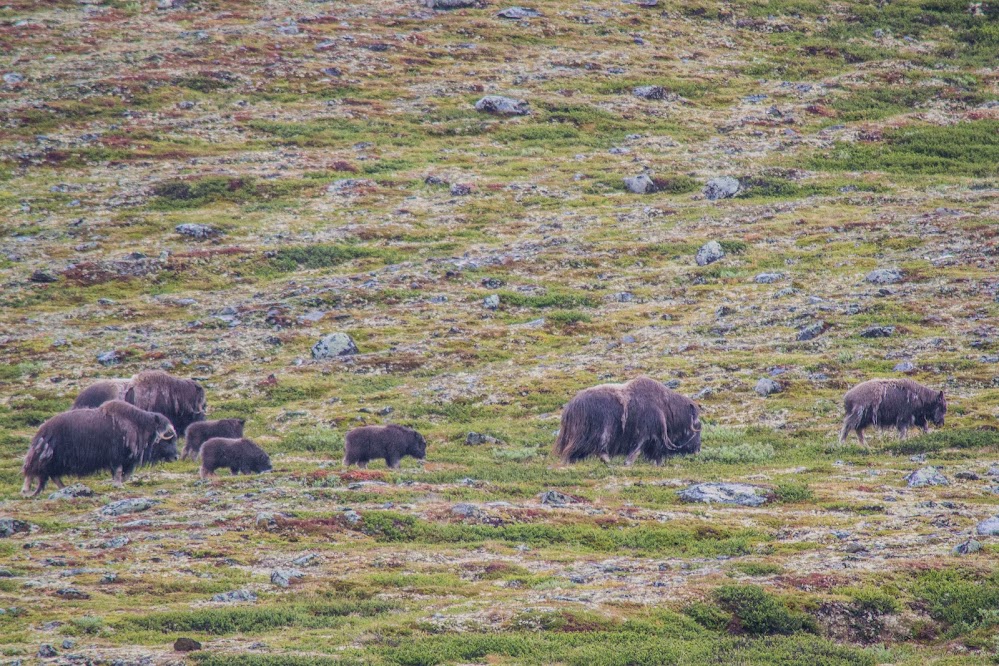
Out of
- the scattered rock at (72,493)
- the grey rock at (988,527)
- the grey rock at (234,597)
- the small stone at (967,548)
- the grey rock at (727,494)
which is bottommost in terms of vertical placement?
the grey rock at (727,494)

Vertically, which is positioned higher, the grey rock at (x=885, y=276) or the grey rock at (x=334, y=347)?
the grey rock at (x=885, y=276)

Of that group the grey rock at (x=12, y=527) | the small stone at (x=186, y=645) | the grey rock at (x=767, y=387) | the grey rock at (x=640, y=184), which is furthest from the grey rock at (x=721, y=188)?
the small stone at (x=186, y=645)

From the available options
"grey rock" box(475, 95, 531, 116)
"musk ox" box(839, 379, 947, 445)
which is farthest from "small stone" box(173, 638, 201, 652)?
"grey rock" box(475, 95, 531, 116)

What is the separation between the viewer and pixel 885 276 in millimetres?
45062

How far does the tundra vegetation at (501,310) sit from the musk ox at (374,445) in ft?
4.05

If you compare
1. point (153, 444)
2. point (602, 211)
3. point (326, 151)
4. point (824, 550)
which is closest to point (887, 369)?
point (824, 550)

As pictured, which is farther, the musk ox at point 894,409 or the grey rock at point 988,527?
the musk ox at point 894,409

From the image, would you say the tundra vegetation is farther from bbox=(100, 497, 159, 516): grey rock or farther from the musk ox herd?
the musk ox herd

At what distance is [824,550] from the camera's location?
1820cm

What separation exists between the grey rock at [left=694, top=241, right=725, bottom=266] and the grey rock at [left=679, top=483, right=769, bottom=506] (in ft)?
94.9

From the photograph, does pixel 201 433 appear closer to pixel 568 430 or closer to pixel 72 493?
pixel 72 493

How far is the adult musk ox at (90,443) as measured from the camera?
23.4 metres

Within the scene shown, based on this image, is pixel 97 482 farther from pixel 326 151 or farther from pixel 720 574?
pixel 326 151

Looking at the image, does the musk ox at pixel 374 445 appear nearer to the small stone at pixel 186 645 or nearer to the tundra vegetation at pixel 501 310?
the tundra vegetation at pixel 501 310
